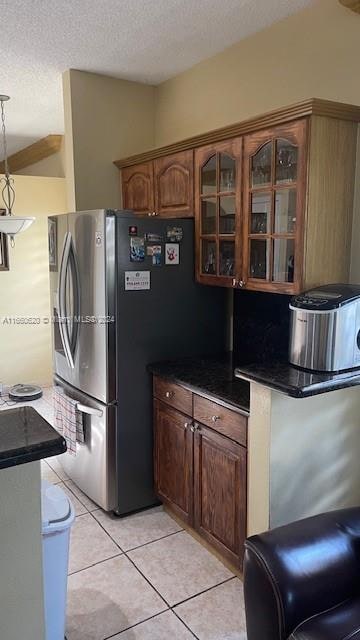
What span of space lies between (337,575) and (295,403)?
2.25ft

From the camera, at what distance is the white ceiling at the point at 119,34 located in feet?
7.74

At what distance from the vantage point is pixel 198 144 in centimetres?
259

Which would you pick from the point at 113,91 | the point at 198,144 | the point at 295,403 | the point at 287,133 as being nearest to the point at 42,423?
the point at 295,403

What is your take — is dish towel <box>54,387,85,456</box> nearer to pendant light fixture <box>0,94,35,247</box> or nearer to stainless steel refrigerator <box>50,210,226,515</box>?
stainless steel refrigerator <box>50,210,226,515</box>

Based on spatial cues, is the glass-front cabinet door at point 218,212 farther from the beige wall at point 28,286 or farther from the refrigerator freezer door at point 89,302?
the beige wall at point 28,286

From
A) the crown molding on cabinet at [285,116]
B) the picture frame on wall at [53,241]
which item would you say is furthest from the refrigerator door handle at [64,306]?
the crown molding on cabinet at [285,116]

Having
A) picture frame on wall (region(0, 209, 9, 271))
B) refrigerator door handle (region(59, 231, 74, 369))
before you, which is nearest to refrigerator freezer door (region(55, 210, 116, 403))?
refrigerator door handle (region(59, 231, 74, 369))

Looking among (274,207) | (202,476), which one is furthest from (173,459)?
(274,207)

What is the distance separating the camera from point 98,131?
336 cm

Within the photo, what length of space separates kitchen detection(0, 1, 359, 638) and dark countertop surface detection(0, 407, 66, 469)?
3.18 ft

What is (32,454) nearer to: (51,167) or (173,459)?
(173,459)

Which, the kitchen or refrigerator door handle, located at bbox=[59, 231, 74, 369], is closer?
the kitchen

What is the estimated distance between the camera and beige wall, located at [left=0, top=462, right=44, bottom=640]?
109cm

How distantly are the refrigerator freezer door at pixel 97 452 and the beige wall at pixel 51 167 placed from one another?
304 centimetres
